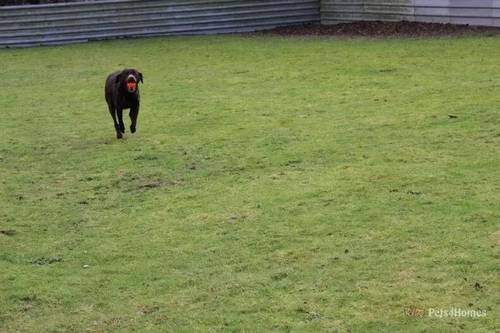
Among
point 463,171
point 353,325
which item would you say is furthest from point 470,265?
point 463,171

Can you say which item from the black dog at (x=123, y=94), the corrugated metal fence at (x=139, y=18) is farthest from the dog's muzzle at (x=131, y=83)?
the corrugated metal fence at (x=139, y=18)

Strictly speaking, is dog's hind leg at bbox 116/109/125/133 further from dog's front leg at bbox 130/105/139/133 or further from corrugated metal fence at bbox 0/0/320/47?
corrugated metal fence at bbox 0/0/320/47

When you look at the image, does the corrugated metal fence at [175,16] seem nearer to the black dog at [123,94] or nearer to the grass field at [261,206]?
the grass field at [261,206]

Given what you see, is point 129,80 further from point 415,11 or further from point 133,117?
point 415,11

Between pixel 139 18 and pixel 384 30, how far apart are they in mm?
5634

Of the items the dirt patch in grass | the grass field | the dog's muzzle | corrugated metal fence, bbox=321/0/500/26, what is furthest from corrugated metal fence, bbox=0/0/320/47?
the dog's muzzle

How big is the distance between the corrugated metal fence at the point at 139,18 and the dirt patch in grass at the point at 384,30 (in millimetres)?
523

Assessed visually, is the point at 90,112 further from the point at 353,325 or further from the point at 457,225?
the point at 353,325

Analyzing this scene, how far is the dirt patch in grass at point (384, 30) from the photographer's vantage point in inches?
662

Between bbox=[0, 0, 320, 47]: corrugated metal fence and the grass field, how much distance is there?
7036 millimetres

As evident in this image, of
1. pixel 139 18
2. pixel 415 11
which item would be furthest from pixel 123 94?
pixel 139 18

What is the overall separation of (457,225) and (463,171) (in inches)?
54.0

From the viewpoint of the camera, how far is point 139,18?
789 inches

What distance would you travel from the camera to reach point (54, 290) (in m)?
5.35
